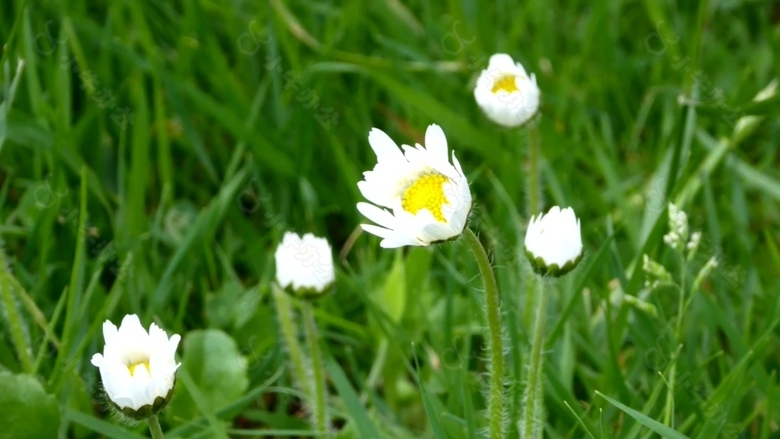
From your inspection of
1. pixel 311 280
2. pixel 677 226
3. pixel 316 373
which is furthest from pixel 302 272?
pixel 677 226

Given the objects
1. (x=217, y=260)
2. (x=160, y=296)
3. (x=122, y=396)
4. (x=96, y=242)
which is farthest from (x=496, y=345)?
(x=96, y=242)

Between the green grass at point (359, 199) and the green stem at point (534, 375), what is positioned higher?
the green grass at point (359, 199)

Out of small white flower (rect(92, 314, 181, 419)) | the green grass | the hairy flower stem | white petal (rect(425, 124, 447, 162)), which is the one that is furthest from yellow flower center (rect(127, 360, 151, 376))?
the hairy flower stem

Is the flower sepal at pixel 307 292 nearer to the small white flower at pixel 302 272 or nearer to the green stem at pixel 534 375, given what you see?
the small white flower at pixel 302 272

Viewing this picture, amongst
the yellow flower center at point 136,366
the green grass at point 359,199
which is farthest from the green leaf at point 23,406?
the yellow flower center at point 136,366

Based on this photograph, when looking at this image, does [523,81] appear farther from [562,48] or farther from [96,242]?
[562,48]

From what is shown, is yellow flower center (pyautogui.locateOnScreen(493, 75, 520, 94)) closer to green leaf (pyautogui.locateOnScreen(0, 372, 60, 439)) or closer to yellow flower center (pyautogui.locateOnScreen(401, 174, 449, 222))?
yellow flower center (pyautogui.locateOnScreen(401, 174, 449, 222))
